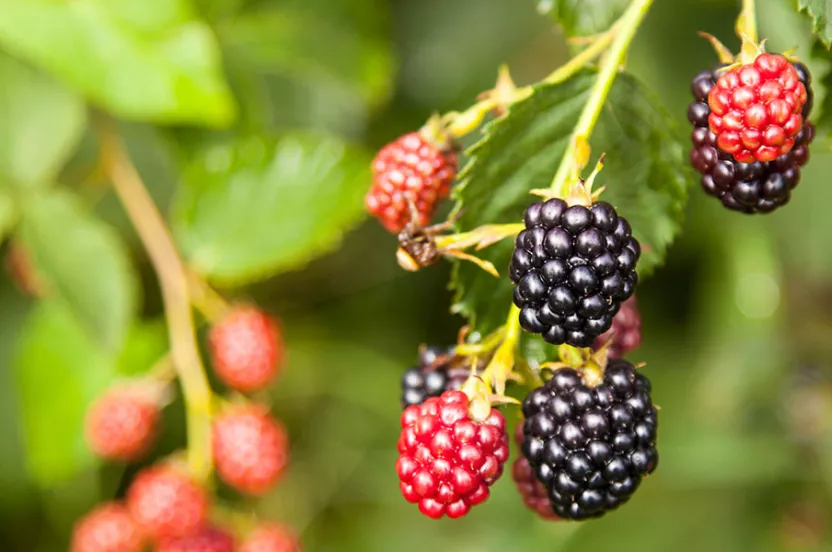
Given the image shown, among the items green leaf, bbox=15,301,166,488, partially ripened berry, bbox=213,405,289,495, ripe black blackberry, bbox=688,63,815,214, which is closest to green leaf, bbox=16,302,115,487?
green leaf, bbox=15,301,166,488

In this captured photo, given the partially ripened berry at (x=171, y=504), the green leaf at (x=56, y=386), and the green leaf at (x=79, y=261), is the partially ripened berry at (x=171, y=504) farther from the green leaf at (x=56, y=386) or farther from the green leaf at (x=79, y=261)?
the green leaf at (x=56, y=386)

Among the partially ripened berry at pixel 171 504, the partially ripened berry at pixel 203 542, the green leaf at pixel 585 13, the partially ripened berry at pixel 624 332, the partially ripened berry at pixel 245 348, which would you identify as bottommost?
the partially ripened berry at pixel 203 542

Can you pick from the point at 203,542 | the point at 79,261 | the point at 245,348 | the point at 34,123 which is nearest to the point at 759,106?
the point at 245,348

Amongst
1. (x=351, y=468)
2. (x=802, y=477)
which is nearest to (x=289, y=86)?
(x=351, y=468)

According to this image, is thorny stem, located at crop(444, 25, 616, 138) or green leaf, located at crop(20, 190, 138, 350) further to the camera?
green leaf, located at crop(20, 190, 138, 350)

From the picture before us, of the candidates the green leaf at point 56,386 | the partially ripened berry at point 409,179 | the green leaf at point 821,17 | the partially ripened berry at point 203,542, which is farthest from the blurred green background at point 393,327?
the green leaf at point 821,17

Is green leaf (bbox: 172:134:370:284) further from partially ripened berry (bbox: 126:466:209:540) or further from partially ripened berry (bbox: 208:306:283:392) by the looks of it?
partially ripened berry (bbox: 126:466:209:540)
